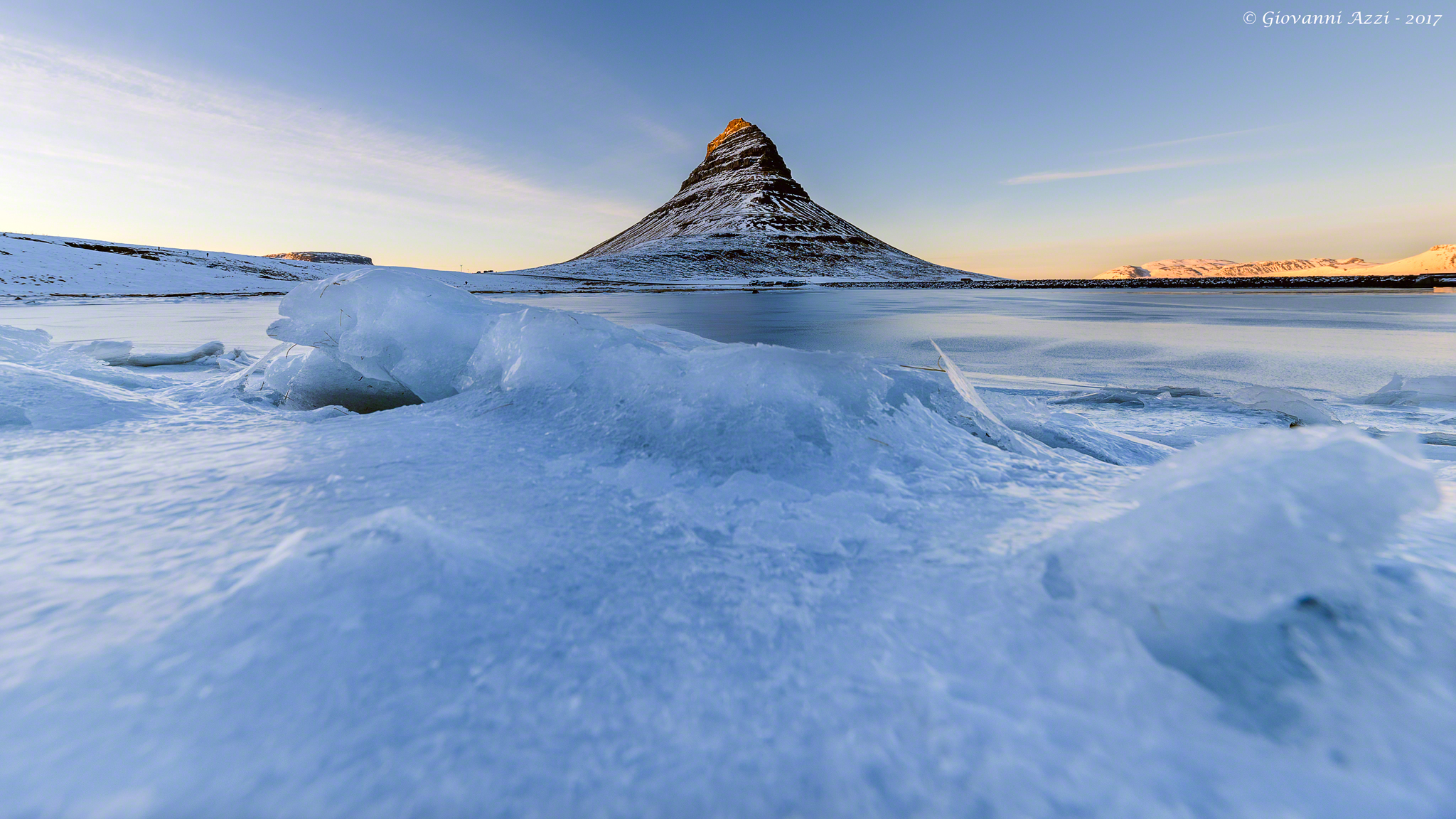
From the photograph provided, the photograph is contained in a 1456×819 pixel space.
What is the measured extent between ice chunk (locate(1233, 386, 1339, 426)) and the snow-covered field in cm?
108

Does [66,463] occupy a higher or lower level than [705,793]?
higher

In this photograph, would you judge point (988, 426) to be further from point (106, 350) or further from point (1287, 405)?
point (106, 350)

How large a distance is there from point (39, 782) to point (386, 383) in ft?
8.44

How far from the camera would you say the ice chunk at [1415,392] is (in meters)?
3.48

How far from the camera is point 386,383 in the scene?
2.89m

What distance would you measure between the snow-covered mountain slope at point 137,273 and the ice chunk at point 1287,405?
51.8 feet

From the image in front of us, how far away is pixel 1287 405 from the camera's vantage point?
297 centimetres

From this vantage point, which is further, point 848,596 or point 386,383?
point 386,383

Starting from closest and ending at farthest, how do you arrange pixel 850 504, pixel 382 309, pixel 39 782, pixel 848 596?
1. pixel 39 782
2. pixel 848 596
3. pixel 850 504
4. pixel 382 309

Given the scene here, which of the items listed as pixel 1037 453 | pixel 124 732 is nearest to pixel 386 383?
pixel 124 732

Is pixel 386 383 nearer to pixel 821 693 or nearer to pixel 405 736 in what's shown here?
pixel 405 736

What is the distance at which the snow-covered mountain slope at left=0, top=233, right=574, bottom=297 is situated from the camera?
19.8m

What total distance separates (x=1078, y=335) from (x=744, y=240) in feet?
233

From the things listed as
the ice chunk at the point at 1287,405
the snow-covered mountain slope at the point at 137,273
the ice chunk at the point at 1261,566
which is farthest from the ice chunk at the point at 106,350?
the snow-covered mountain slope at the point at 137,273
